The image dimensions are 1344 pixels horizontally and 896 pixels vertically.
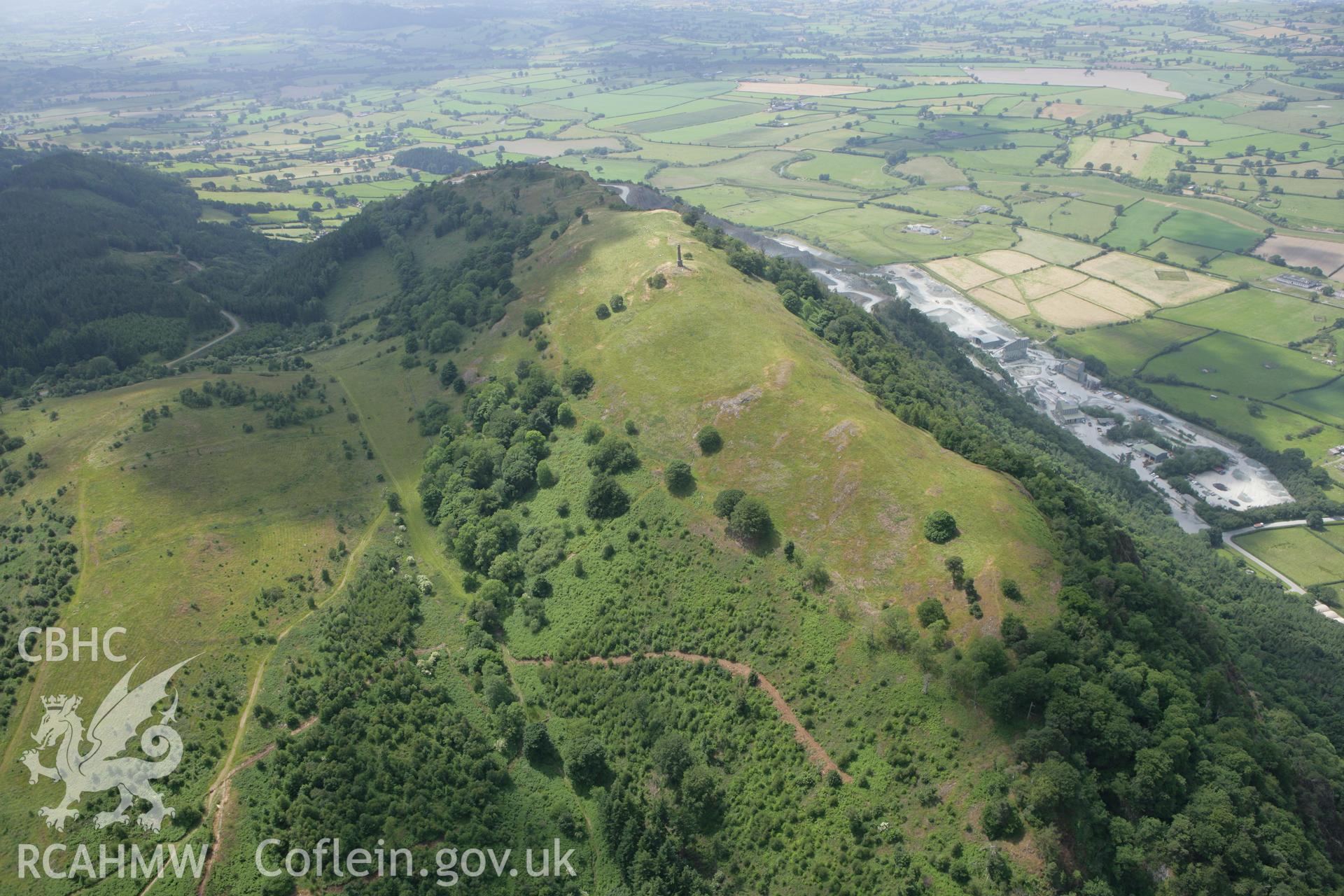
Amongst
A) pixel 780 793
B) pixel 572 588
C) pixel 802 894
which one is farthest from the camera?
pixel 572 588

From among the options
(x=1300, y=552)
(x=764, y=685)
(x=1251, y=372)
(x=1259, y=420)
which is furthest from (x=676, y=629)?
(x=1251, y=372)

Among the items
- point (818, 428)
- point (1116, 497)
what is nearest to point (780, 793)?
point (818, 428)

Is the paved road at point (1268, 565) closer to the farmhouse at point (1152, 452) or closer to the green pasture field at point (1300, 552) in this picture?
the green pasture field at point (1300, 552)

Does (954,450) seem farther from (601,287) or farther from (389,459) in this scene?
(389,459)

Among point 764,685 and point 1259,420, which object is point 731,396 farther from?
point 1259,420

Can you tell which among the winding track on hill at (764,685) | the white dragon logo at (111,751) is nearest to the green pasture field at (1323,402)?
the winding track on hill at (764,685)

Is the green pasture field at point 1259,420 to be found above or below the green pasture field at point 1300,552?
above
